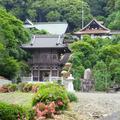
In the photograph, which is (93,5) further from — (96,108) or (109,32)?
(96,108)

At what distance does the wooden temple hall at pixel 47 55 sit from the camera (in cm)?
4284

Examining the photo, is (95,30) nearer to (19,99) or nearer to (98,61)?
(98,61)

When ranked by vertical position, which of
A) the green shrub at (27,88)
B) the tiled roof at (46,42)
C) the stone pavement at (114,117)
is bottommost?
the stone pavement at (114,117)

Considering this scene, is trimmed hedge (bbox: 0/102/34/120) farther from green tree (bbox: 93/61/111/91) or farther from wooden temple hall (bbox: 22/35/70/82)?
wooden temple hall (bbox: 22/35/70/82)

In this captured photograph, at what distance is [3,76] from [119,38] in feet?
53.4

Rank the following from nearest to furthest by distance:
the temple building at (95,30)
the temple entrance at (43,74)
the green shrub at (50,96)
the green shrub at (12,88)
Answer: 1. the green shrub at (50,96)
2. the green shrub at (12,88)
3. the temple entrance at (43,74)
4. the temple building at (95,30)

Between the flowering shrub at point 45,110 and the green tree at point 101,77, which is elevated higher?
the green tree at point 101,77

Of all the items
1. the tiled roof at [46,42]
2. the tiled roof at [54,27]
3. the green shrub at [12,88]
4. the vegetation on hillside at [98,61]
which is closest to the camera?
the green shrub at [12,88]

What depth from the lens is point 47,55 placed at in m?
43.2

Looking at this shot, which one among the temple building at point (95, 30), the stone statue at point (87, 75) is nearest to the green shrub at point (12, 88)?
the stone statue at point (87, 75)

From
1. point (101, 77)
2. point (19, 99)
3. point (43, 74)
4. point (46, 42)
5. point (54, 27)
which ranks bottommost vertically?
point (19, 99)

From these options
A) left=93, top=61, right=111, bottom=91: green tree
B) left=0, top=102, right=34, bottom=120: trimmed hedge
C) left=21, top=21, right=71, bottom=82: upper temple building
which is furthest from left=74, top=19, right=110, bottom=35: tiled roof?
left=0, top=102, right=34, bottom=120: trimmed hedge

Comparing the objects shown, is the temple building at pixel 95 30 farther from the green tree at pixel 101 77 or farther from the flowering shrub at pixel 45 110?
the flowering shrub at pixel 45 110

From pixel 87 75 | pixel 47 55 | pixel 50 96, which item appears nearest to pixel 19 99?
pixel 50 96
